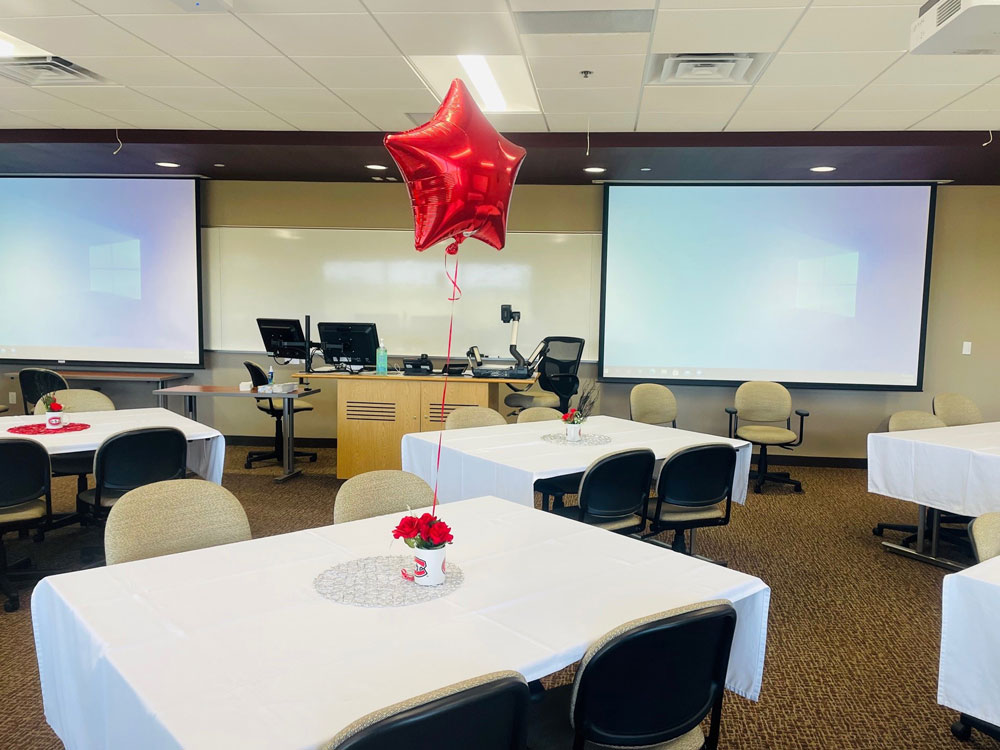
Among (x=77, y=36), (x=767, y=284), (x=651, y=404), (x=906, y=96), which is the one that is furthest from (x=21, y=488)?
(x=767, y=284)

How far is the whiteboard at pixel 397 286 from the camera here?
7.02 meters

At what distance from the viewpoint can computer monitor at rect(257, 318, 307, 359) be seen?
6051 millimetres

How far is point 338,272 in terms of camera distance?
23.7 feet

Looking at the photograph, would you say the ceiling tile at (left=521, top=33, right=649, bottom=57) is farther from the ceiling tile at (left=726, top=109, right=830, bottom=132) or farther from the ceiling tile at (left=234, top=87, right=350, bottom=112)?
the ceiling tile at (left=234, top=87, right=350, bottom=112)

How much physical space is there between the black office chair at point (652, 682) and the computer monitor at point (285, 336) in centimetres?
489


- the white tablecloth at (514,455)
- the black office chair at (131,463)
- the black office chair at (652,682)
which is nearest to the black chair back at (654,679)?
the black office chair at (652,682)

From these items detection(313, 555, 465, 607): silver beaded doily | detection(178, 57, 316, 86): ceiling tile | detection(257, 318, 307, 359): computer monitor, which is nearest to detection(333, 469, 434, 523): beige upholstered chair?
detection(313, 555, 465, 607): silver beaded doily

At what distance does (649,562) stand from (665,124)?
401 cm

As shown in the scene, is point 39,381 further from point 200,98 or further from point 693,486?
point 693,486

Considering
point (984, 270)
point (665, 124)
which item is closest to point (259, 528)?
point (665, 124)

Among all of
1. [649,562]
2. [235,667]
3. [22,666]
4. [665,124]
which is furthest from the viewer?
[665,124]

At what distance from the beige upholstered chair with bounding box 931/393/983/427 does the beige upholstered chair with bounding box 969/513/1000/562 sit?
3322mm

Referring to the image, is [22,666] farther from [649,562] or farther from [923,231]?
[923,231]

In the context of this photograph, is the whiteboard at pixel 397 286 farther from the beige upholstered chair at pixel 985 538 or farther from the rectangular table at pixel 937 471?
the beige upholstered chair at pixel 985 538
